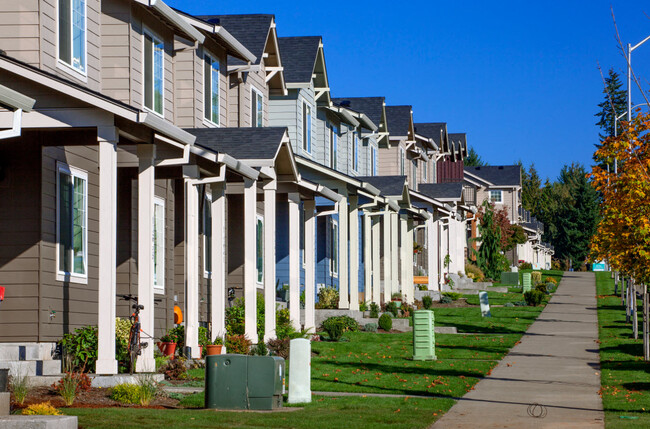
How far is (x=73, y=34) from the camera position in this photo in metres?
18.3

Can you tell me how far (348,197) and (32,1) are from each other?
684 inches

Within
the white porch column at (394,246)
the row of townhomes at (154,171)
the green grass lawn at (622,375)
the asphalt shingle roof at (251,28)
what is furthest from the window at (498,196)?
the asphalt shingle roof at (251,28)

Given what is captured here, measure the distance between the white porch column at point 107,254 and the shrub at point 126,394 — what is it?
A: 999 mm

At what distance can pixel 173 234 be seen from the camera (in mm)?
23016

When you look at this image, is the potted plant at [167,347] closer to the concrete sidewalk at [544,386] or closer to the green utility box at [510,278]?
the concrete sidewalk at [544,386]

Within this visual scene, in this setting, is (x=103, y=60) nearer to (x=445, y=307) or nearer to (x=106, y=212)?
(x=106, y=212)

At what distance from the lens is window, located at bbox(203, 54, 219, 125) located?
25.3 meters

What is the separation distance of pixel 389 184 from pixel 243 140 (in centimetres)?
1586

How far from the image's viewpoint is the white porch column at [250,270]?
876 inches

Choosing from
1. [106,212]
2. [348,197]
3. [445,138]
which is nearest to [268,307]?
[106,212]

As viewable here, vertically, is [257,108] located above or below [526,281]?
above

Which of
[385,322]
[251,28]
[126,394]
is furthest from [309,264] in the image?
[126,394]

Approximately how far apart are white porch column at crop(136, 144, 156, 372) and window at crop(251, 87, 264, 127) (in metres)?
11.6

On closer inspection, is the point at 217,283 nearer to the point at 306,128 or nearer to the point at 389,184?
the point at 306,128
